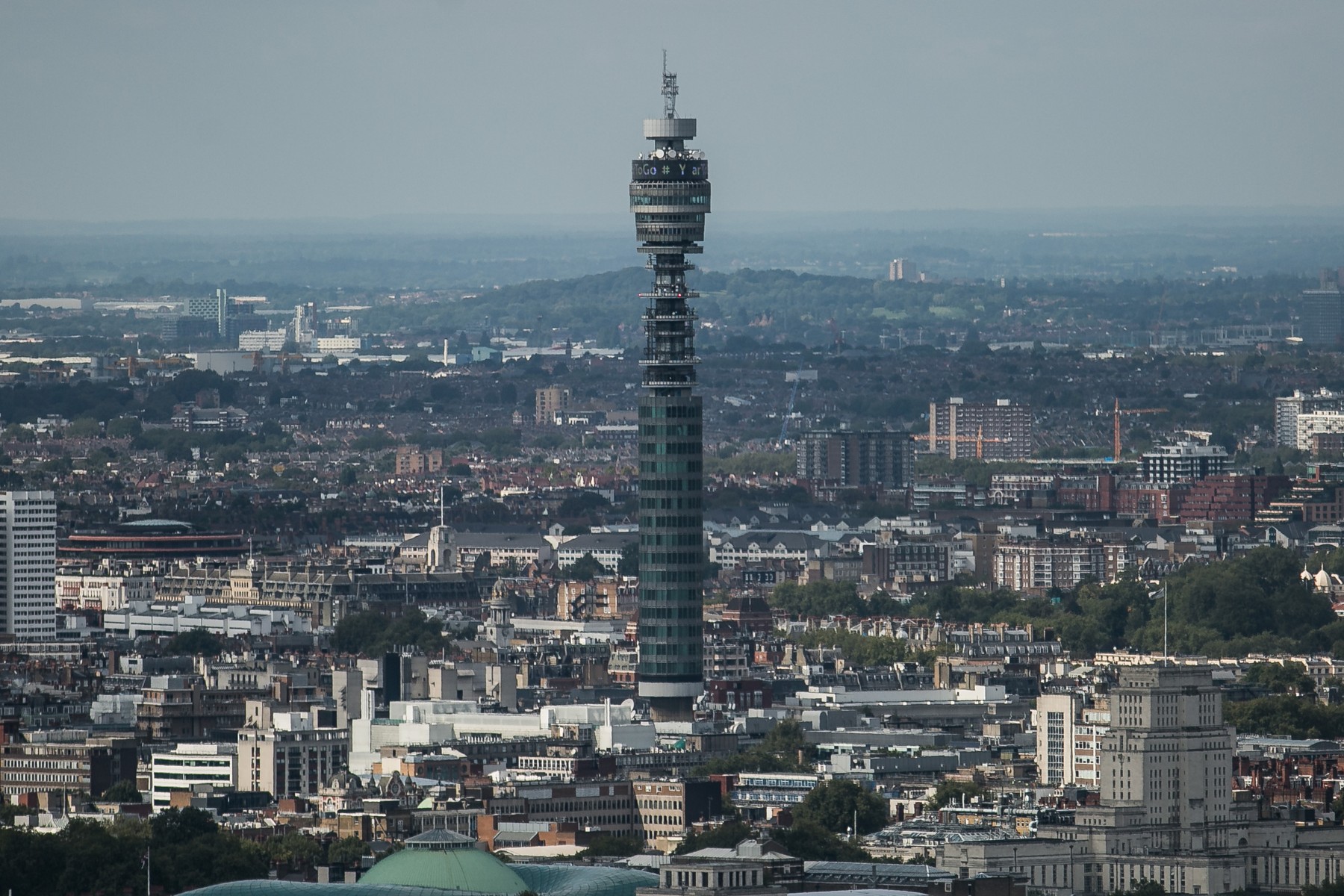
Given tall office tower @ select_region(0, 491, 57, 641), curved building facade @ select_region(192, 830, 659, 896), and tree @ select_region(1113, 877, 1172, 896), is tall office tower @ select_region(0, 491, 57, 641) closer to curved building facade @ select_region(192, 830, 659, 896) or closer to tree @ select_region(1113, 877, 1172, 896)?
tree @ select_region(1113, 877, 1172, 896)

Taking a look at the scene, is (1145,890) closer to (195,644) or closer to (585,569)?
(195,644)

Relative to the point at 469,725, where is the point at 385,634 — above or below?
below

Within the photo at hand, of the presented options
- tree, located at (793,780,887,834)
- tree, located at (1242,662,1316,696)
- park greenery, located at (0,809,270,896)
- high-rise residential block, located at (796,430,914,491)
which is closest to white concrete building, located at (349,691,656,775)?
tree, located at (793,780,887,834)

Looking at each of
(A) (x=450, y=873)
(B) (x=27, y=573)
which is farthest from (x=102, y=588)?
(A) (x=450, y=873)

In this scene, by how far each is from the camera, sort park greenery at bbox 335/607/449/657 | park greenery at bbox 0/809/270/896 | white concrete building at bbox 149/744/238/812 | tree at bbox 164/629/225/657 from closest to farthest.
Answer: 1. park greenery at bbox 0/809/270/896
2. white concrete building at bbox 149/744/238/812
3. tree at bbox 164/629/225/657
4. park greenery at bbox 335/607/449/657

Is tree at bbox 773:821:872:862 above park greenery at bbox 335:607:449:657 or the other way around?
above

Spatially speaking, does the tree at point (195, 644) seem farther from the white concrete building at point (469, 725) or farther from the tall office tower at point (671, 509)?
the white concrete building at point (469, 725)

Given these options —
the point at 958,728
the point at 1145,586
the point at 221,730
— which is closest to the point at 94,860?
the point at 221,730
